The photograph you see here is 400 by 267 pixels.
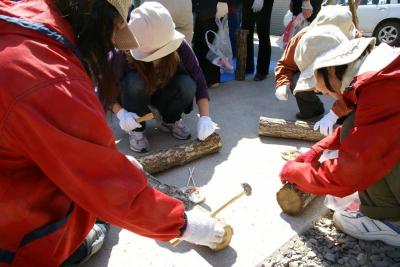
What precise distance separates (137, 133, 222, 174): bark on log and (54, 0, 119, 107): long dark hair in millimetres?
1333

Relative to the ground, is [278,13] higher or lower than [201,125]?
lower

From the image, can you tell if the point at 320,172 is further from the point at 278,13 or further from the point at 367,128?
the point at 278,13

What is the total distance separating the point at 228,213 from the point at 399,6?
264 inches

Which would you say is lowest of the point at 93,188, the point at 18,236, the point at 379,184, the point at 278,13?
the point at 278,13

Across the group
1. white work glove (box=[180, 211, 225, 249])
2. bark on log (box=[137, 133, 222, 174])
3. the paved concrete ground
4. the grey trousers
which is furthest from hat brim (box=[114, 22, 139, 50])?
bark on log (box=[137, 133, 222, 174])

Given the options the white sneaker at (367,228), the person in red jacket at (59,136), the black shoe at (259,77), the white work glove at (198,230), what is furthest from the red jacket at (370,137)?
the black shoe at (259,77)

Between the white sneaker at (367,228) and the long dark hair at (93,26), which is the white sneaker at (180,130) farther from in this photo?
the long dark hair at (93,26)

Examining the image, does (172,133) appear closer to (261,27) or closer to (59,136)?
(261,27)

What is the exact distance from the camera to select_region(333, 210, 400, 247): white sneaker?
1.82 metres

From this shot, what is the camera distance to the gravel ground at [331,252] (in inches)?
70.3

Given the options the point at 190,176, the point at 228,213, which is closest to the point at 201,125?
the point at 190,176

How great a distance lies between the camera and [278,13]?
1044 centimetres

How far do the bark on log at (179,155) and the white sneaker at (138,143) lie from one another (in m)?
0.31

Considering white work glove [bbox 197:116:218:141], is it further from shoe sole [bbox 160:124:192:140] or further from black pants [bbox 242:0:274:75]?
black pants [bbox 242:0:274:75]
